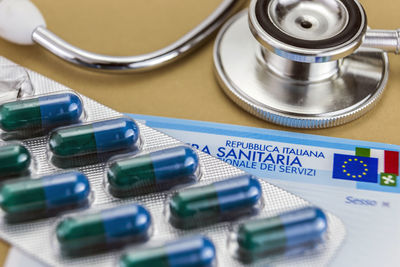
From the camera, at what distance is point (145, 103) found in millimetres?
938

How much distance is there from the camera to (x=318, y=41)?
0.84 m

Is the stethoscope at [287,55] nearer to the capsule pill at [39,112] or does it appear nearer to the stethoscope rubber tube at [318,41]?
the stethoscope rubber tube at [318,41]

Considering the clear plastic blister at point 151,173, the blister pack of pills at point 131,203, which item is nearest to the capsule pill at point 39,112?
the blister pack of pills at point 131,203

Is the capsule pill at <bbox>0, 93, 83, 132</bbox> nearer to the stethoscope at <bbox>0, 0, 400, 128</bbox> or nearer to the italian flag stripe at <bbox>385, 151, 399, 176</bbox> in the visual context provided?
the stethoscope at <bbox>0, 0, 400, 128</bbox>

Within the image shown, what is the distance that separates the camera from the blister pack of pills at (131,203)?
69cm

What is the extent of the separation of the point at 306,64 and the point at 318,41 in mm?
60

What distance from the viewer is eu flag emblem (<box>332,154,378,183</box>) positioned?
84 cm

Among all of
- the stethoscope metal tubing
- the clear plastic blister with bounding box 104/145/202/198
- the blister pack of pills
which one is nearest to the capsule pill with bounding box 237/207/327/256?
the blister pack of pills

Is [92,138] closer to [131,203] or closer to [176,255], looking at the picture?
[131,203]

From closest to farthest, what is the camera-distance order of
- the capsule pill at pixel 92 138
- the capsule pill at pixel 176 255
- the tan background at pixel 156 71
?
the capsule pill at pixel 176 255, the capsule pill at pixel 92 138, the tan background at pixel 156 71

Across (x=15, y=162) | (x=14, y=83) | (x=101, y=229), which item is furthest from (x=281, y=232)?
(x=14, y=83)

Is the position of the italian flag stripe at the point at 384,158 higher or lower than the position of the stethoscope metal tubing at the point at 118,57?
lower

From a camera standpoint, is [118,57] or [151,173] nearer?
[151,173]

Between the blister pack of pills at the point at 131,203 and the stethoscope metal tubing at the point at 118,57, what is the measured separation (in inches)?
5.8
